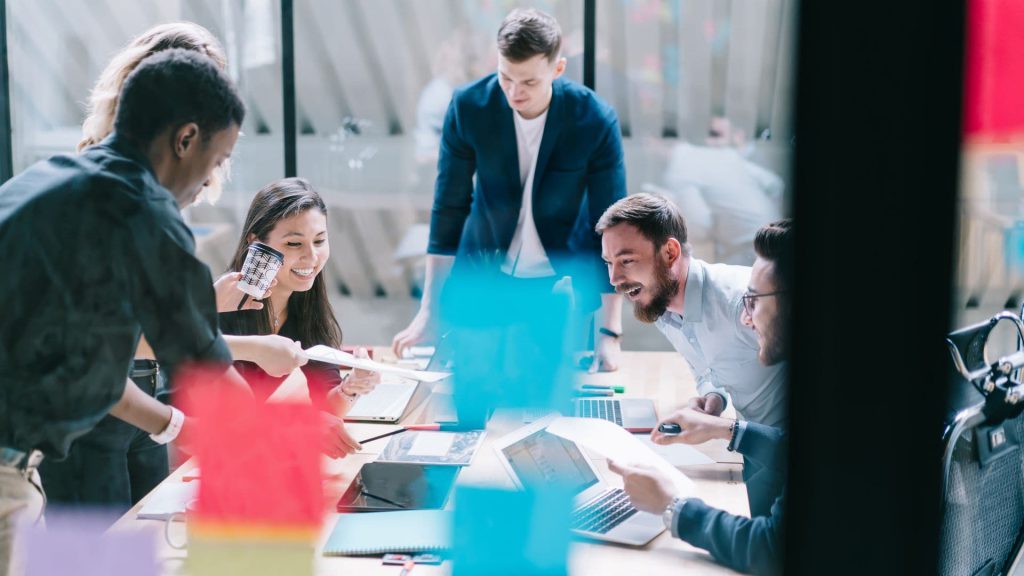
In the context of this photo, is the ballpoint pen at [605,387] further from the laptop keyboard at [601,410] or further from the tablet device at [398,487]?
the tablet device at [398,487]

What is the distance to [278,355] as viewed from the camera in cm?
192

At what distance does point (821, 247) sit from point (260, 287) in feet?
3.81

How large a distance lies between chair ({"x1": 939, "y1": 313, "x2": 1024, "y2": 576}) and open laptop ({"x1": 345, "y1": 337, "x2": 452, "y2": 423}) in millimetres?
1092

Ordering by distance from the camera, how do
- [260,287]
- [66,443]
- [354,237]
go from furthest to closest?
[354,237]
[260,287]
[66,443]

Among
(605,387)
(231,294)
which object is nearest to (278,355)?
(231,294)

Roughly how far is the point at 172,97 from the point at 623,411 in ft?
4.05

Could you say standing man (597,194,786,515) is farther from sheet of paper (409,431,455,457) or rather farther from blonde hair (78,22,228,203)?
blonde hair (78,22,228,203)

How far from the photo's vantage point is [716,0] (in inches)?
80.4

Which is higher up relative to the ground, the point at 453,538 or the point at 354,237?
the point at 354,237

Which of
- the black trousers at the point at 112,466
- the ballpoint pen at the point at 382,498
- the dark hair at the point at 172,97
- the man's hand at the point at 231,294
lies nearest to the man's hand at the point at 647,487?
the ballpoint pen at the point at 382,498

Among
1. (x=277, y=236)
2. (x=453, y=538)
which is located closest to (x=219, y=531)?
(x=453, y=538)

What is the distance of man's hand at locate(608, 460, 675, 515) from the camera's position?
175cm

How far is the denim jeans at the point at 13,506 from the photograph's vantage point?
1616 millimetres

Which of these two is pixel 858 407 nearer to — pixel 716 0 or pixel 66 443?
pixel 716 0
